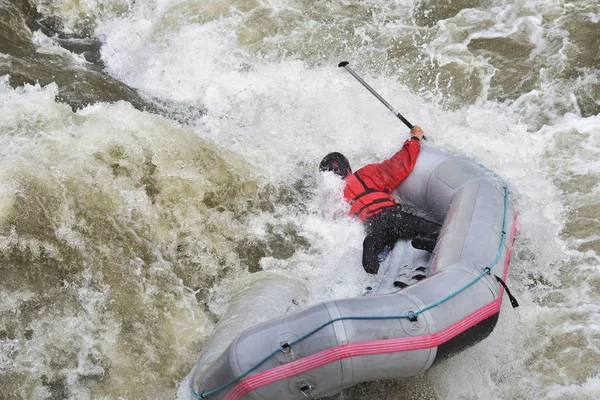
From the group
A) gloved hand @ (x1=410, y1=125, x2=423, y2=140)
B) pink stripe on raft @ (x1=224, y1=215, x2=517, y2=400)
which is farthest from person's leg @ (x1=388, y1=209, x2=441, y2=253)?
pink stripe on raft @ (x1=224, y1=215, x2=517, y2=400)

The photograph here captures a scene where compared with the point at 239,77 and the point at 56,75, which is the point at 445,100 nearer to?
the point at 239,77

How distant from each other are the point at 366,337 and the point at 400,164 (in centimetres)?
236

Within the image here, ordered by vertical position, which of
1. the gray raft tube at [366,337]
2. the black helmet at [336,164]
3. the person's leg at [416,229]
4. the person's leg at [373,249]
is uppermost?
the gray raft tube at [366,337]

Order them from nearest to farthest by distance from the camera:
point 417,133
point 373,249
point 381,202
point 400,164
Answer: point 373,249
point 381,202
point 400,164
point 417,133

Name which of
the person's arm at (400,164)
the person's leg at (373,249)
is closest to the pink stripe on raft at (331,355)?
the person's leg at (373,249)

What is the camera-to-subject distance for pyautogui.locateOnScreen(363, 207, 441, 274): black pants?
5215 millimetres

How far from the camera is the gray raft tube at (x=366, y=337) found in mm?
3795

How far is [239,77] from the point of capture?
748 centimetres

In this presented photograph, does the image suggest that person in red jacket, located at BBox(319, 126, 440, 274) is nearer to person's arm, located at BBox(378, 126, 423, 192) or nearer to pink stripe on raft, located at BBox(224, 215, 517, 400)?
person's arm, located at BBox(378, 126, 423, 192)

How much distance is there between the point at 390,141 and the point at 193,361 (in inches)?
126

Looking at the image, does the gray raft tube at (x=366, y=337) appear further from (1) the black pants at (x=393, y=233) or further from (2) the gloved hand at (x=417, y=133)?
(2) the gloved hand at (x=417, y=133)

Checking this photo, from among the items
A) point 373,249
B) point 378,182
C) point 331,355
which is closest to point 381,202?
point 378,182

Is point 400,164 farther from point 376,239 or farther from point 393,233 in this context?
point 376,239

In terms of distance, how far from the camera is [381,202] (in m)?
5.67
